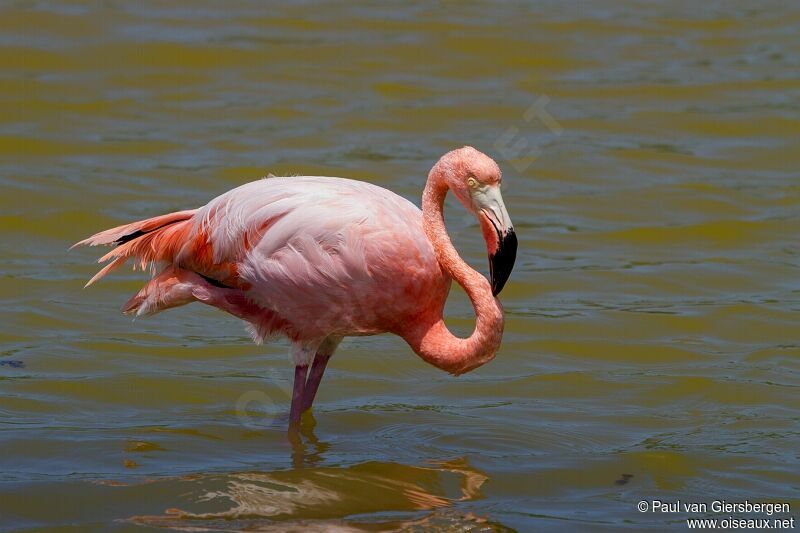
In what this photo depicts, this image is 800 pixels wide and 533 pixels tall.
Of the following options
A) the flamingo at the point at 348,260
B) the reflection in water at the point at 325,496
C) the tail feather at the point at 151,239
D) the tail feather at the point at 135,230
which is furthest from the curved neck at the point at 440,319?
the tail feather at the point at 135,230

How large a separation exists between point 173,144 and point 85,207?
1.81 meters

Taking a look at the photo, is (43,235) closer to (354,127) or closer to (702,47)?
(354,127)

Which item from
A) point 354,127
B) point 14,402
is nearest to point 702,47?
point 354,127

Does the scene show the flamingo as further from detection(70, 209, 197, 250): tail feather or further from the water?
the water

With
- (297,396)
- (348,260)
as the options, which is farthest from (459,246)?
(348,260)

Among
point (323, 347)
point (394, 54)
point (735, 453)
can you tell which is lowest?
point (735, 453)

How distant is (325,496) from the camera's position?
6.15m

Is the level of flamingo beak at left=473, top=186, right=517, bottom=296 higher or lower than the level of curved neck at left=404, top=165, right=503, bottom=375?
higher

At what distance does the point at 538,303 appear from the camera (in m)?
9.55

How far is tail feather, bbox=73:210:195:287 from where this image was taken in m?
6.93

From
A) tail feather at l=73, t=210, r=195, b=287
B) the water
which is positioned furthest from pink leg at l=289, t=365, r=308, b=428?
tail feather at l=73, t=210, r=195, b=287

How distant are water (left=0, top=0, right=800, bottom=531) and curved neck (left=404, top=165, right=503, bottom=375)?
602 mm

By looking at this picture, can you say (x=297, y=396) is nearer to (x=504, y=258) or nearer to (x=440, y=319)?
(x=440, y=319)

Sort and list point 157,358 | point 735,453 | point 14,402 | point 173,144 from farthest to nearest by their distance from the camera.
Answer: point 173,144 < point 157,358 < point 14,402 < point 735,453
